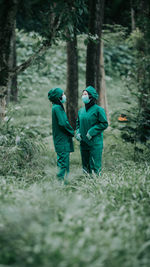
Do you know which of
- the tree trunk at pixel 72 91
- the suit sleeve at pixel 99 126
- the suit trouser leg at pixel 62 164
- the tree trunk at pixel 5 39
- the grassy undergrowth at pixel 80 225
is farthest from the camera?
the tree trunk at pixel 72 91

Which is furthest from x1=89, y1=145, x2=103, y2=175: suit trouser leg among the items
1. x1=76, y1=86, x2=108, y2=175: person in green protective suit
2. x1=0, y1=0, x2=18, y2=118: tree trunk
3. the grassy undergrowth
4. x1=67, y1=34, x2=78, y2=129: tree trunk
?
x1=67, y1=34, x2=78, y2=129: tree trunk

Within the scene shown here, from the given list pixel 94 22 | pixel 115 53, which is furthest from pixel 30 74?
pixel 94 22

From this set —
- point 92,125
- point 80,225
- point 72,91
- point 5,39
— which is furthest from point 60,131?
point 72,91

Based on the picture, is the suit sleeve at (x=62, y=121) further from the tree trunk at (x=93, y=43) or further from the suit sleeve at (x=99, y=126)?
the tree trunk at (x=93, y=43)

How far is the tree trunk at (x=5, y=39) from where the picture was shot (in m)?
4.71

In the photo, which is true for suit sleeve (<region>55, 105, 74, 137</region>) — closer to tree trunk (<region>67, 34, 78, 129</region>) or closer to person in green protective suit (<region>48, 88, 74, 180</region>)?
person in green protective suit (<region>48, 88, 74, 180</region>)

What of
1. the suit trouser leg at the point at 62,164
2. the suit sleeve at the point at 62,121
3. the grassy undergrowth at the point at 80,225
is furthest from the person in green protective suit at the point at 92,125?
the grassy undergrowth at the point at 80,225

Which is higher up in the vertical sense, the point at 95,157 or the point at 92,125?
the point at 92,125

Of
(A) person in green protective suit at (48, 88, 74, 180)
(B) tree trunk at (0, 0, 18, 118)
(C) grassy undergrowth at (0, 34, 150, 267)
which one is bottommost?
(C) grassy undergrowth at (0, 34, 150, 267)

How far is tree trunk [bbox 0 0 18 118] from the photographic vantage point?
15.5 ft

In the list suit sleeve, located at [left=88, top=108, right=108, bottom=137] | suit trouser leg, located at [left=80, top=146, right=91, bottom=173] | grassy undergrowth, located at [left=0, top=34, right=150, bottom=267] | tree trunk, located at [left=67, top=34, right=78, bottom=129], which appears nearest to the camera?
grassy undergrowth, located at [left=0, top=34, right=150, bottom=267]

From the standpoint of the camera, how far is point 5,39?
5113 millimetres

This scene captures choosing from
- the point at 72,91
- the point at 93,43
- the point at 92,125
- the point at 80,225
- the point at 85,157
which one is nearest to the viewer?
the point at 80,225

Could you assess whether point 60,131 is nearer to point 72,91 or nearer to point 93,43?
point 93,43
